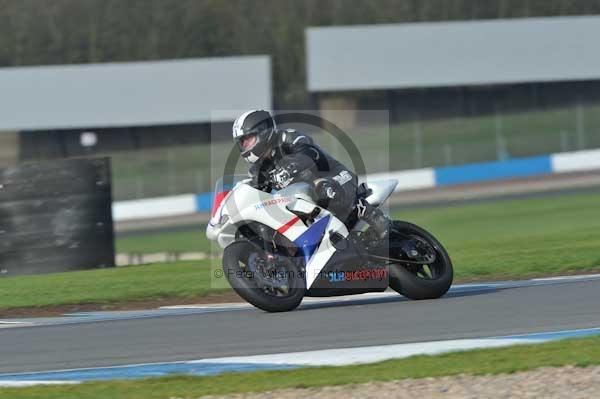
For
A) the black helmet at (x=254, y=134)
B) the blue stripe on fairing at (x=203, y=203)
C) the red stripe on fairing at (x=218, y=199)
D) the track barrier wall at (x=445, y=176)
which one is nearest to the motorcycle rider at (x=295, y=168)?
the black helmet at (x=254, y=134)

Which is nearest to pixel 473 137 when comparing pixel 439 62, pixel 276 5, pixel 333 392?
pixel 439 62

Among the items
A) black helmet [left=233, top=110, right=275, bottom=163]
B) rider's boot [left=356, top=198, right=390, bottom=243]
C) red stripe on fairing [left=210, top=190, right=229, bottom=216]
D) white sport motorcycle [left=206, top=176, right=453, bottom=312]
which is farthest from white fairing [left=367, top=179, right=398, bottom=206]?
red stripe on fairing [left=210, top=190, right=229, bottom=216]

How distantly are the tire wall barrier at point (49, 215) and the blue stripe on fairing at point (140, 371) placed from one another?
6159 millimetres

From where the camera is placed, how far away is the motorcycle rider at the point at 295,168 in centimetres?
809

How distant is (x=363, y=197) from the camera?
8.45 metres

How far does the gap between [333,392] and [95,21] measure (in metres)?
43.0

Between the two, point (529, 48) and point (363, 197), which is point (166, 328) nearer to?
point (363, 197)

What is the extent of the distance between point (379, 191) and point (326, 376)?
110 inches

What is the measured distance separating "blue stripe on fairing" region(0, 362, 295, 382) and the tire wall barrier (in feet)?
20.2

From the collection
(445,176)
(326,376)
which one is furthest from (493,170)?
(326,376)

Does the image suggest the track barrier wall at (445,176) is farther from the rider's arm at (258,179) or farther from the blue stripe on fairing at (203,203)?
the rider's arm at (258,179)

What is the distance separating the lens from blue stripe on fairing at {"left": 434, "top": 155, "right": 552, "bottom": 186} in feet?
98.0

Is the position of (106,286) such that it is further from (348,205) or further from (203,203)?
(203,203)

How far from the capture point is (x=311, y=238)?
26.7 feet
